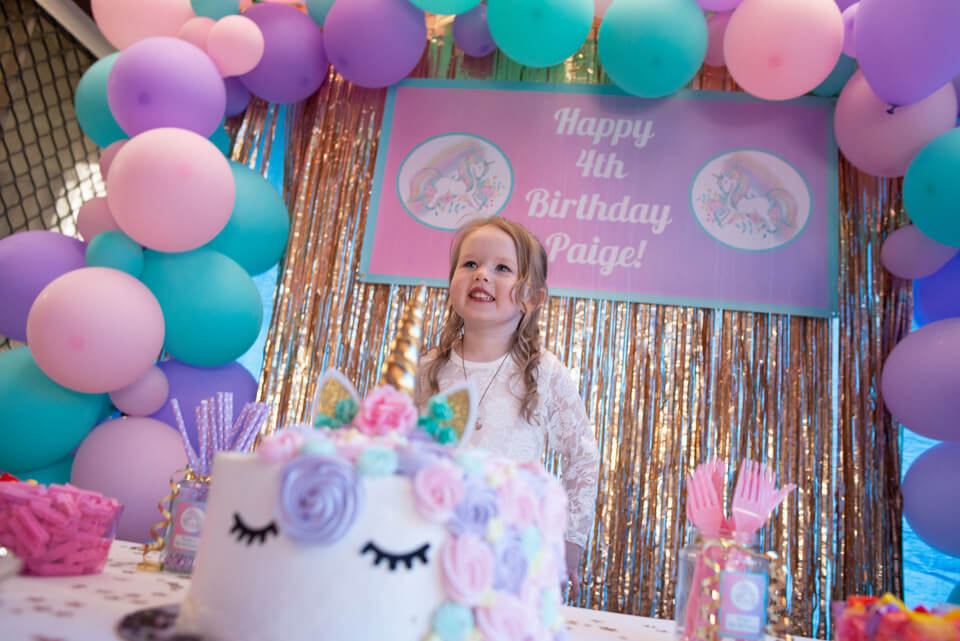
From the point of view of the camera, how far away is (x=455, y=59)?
3709 millimetres

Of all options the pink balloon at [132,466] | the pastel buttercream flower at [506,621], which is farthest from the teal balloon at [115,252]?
the pastel buttercream flower at [506,621]

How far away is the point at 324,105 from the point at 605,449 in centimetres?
223

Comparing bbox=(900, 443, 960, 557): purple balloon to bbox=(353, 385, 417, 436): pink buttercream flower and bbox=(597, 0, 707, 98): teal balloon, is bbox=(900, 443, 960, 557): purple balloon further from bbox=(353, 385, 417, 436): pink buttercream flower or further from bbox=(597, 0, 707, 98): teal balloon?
bbox=(353, 385, 417, 436): pink buttercream flower

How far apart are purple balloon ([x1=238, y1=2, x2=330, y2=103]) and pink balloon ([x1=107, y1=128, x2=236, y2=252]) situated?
0.75m

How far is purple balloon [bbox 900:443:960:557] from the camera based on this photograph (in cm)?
260

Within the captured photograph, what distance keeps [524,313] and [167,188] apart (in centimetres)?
139

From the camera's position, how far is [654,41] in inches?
115

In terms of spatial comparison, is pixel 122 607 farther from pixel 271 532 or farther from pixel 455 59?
pixel 455 59

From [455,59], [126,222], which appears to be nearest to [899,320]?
[455,59]

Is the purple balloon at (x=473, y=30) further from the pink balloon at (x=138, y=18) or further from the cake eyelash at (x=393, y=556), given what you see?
the cake eyelash at (x=393, y=556)

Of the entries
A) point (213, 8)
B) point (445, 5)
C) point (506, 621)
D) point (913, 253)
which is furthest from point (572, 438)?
point (213, 8)

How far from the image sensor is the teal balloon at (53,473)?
281cm

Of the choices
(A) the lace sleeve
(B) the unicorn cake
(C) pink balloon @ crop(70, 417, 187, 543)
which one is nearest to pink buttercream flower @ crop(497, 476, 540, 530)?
(B) the unicorn cake

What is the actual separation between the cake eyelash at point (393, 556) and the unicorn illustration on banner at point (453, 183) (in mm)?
2673
